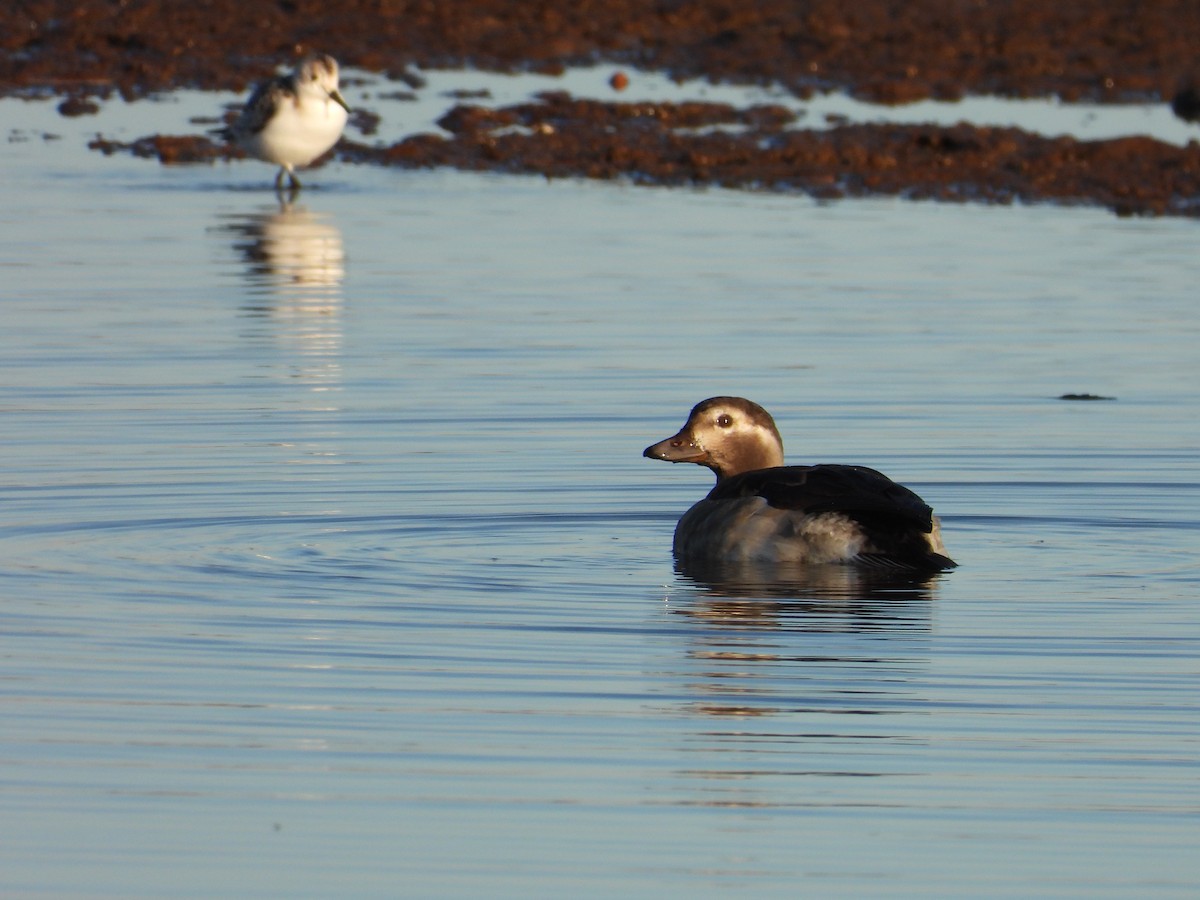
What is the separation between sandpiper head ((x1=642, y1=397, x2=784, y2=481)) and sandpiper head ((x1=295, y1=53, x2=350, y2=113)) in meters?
14.5

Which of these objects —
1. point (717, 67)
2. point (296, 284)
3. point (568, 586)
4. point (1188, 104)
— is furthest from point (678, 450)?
point (717, 67)

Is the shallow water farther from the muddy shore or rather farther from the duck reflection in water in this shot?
the muddy shore

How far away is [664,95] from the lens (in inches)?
1198

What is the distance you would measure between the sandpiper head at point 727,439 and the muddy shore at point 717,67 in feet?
42.6

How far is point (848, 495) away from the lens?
9641 millimetres

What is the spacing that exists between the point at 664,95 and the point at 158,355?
637 inches

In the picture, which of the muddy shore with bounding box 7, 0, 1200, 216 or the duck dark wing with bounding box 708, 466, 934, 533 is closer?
the duck dark wing with bounding box 708, 466, 934, 533

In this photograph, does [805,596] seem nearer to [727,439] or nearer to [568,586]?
[568,586]

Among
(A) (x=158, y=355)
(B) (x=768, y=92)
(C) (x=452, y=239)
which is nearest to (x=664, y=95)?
(B) (x=768, y=92)

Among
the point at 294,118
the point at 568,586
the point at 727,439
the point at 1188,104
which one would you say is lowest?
the point at 568,586

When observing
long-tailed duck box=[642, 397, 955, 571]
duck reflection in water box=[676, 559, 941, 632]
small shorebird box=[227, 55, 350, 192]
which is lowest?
duck reflection in water box=[676, 559, 941, 632]

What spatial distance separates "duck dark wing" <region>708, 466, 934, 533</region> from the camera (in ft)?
31.3

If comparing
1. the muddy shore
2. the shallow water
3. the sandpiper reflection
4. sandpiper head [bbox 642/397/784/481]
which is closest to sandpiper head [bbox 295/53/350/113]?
the muddy shore

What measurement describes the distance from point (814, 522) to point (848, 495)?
260 mm
